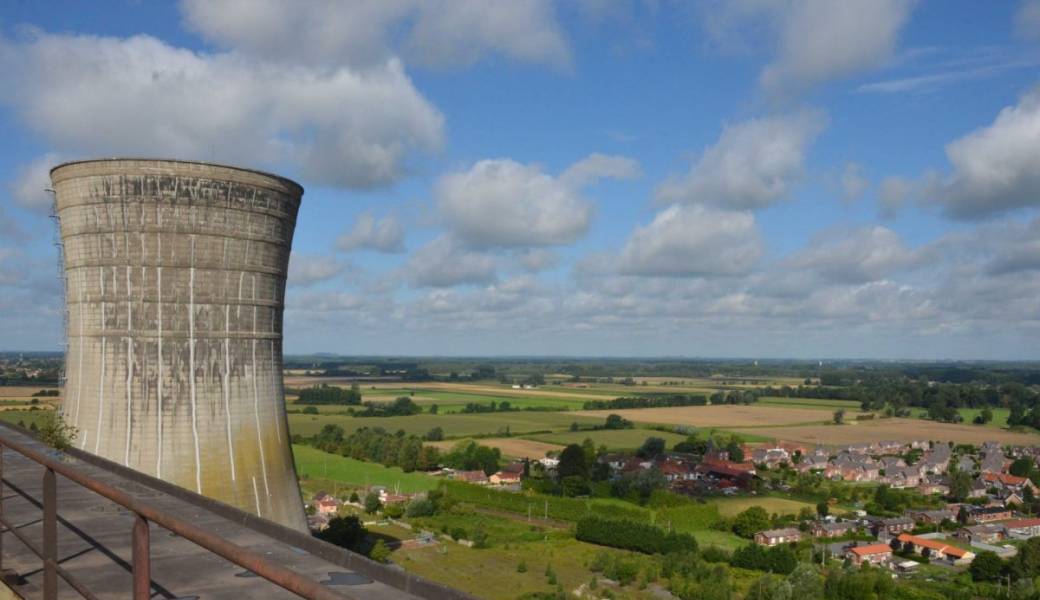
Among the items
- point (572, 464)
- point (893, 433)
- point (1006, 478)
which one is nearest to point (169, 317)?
point (572, 464)

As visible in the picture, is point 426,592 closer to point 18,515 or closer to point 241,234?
point 18,515

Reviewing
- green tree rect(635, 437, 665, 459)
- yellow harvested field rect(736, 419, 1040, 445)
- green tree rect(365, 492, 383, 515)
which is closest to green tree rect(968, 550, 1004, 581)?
green tree rect(365, 492, 383, 515)

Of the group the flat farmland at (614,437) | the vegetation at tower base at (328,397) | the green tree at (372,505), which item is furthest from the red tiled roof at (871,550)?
the vegetation at tower base at (328,397)

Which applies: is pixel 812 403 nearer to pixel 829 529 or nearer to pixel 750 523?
pixel 829 529

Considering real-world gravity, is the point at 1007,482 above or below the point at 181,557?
below

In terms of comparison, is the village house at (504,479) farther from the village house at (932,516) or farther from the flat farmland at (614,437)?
the village house at (932,516)

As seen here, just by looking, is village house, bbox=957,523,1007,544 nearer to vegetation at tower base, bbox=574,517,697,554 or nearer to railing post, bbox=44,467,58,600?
vegetation at tower base, bbox=574,517,697,554

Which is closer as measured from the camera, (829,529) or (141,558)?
(141,558)
